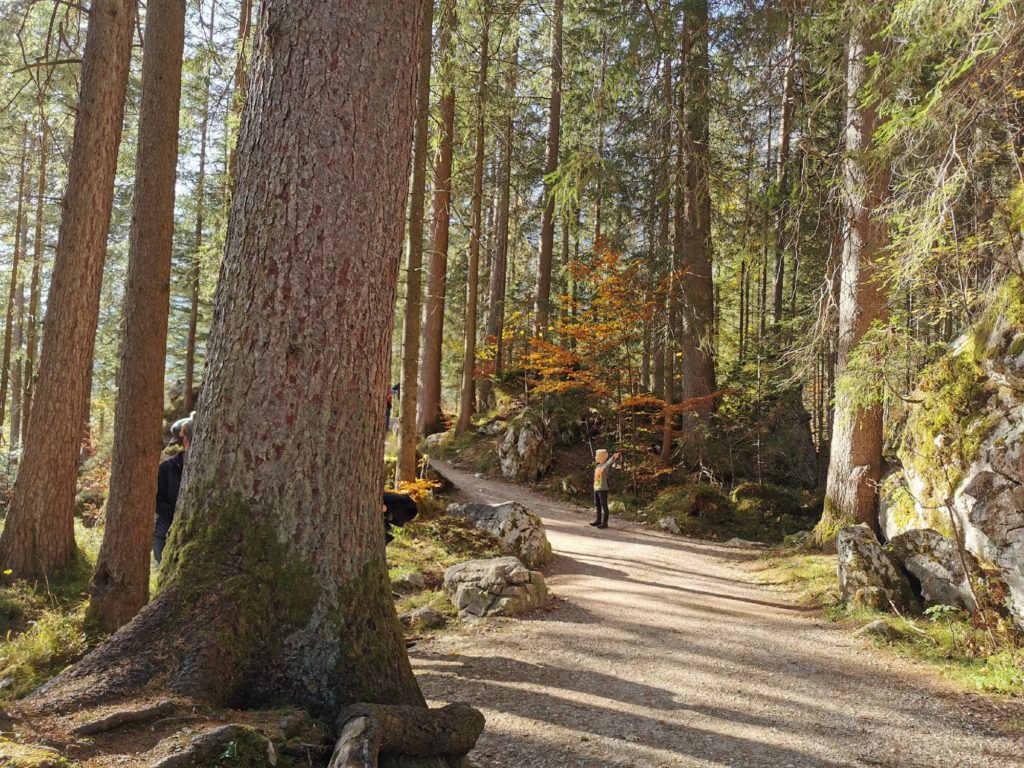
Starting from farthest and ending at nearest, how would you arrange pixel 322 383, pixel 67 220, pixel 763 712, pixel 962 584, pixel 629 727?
pixel 67 220 → pixel 962 584 → pixel 763 712 → pixel 629 727 → pixel 322 383

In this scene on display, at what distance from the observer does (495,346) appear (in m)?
21.9

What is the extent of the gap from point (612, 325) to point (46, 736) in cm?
1358

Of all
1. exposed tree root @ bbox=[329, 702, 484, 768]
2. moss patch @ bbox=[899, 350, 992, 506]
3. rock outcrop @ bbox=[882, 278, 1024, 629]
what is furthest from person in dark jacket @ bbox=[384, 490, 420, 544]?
moss patch @ bbox=[899, 350, 992, 506]

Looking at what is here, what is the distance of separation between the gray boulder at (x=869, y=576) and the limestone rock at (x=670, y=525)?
219 inches

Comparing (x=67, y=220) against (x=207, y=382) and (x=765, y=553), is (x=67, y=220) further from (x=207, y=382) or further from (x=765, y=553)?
(x=765, y=553)

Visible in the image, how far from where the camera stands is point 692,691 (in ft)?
15.0

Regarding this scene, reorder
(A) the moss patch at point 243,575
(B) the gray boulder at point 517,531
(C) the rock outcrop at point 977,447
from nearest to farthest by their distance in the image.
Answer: (A) the moss patch at point 243,575, (C) the rock outcrop at point 977,447, (B) the gray boulder at point 517,531

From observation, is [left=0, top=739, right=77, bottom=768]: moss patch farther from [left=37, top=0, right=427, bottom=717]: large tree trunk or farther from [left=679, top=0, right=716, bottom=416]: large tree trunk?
[left=679, top=0, right=716, bottom=416]: large tree trunk

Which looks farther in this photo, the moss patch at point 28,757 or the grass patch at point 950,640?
the grass patch at point 950,640

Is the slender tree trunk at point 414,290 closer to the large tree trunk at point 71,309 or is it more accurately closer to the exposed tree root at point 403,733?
the large tree trunk at point 71,309

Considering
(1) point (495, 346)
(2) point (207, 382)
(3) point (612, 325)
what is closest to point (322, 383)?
(2) point (207, 382)

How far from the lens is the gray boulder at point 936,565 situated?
6127 mm

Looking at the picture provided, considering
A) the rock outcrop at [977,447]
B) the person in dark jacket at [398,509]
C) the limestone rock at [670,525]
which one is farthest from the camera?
the limestone rock at [670,525]

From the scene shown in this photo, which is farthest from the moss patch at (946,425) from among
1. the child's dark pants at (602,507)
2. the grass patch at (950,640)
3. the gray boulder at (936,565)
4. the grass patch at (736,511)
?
the child's dark pants at (602,507)
